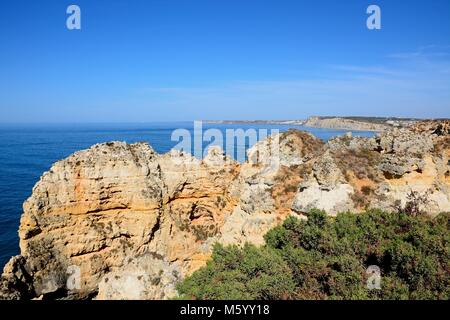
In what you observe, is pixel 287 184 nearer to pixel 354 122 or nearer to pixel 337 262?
pixel 337 262

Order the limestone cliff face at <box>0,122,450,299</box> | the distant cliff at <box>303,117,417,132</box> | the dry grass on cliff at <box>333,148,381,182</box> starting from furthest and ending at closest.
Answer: the distant cliff at <box>303,117,417,132</box>, the dry grass on cliff at <box>333,148,381,182</box>, the limestone cliff face at <box>0,122,450,299</box>

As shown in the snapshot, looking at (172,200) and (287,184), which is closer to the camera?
(287,184)

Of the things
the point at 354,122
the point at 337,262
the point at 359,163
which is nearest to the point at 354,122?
the point at 354,122

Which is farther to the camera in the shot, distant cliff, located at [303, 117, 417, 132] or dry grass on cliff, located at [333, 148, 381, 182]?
distant cliff, located at [303, 117, 417, 132]

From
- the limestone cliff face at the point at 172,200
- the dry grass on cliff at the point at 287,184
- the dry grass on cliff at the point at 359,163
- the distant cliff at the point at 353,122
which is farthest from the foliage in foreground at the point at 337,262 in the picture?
the distant cliff at the point at 353,122

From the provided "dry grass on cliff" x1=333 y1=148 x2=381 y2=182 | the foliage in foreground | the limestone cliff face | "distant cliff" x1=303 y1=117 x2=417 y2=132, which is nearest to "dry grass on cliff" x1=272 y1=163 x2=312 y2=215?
the limestone cliff face

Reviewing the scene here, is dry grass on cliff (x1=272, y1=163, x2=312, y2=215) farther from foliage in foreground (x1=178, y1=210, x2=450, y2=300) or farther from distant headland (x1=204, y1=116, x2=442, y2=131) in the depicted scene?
distant headland (x1=204, y1=116, x2=442, y2=131)
